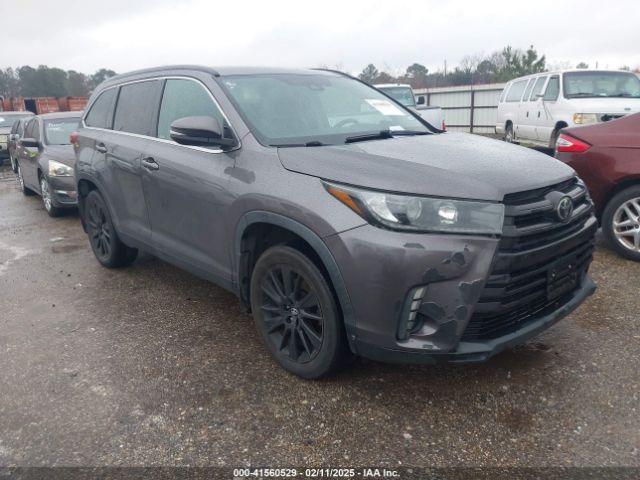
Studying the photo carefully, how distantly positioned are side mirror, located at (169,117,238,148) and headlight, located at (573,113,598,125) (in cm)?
781

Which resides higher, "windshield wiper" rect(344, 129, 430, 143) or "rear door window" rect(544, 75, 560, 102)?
"rear door window" rect(544, 75, 560, 102)

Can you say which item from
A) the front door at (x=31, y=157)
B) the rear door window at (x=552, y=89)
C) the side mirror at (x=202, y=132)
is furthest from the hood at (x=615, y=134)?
the front door at (x=31, y=157)

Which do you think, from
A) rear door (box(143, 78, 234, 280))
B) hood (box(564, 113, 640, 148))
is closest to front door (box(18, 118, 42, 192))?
rear door (box(143, 78, 234, 280))

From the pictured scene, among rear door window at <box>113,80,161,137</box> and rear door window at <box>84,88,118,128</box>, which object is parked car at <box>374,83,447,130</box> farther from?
rear door window at <box>113,80,161,137</box>

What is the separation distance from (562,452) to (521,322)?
61cm

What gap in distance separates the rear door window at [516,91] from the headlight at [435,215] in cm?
1033

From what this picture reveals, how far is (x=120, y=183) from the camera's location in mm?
4301

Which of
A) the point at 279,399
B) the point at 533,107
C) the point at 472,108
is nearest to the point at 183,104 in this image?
the point at 279,399

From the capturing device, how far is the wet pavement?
2.40 m

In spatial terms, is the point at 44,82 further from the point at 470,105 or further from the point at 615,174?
the point at 615,174

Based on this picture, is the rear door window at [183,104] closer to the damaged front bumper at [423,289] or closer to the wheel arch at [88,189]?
the wheel arch at [88,189]

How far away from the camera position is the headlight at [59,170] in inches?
293

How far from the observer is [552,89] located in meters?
9.80

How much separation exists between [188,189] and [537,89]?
9.29 meters
